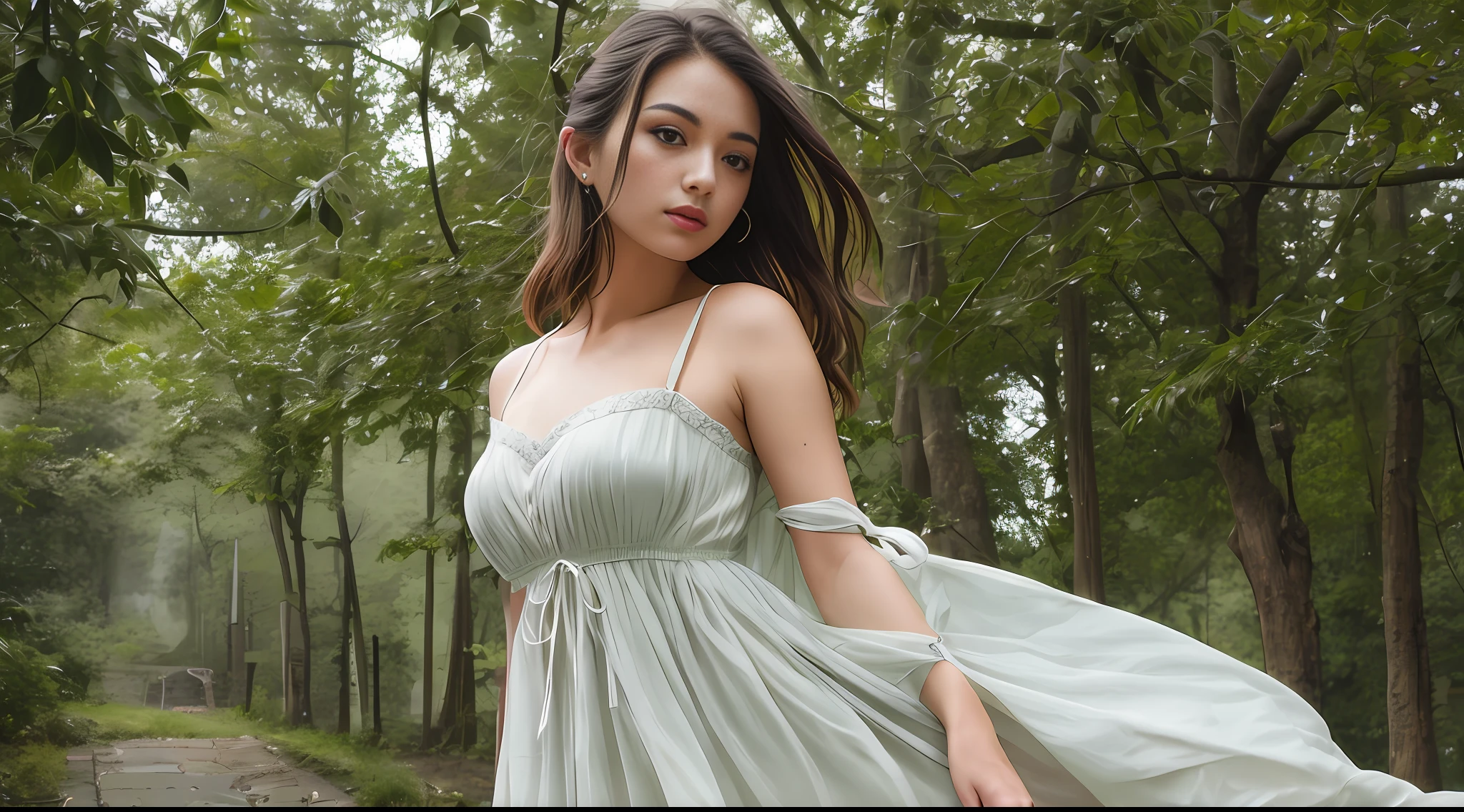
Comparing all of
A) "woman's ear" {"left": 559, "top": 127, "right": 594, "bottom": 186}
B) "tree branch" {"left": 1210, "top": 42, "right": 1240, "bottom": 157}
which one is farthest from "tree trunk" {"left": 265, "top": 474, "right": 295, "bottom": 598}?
"tree branch" {"left": 1210, "top": 42, "right": 1240, "bottom": 157}

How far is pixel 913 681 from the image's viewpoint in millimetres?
916

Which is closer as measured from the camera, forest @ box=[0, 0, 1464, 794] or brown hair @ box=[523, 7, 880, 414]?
brown hair @ box=[523, 7, 880, 414]

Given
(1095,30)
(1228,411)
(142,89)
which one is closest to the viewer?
(142,89)

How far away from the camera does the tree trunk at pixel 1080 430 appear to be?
250 cm

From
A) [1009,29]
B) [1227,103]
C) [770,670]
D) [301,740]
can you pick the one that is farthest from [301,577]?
[1227,103]

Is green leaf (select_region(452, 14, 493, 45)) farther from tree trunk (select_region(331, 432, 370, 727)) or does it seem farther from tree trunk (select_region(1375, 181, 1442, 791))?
tree trunk (select_region(1375, 181, 1442, 791))

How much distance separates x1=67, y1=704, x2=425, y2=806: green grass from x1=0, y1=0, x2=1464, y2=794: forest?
42 millimetres

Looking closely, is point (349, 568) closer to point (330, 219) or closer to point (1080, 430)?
point (330, 219)

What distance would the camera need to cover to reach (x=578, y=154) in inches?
47.8

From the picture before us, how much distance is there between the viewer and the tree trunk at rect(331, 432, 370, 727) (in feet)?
9.04

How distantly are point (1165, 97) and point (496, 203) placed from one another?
1.71 metres

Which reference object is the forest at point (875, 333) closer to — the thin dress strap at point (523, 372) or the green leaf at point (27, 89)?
the green leaf at point (27, 89)

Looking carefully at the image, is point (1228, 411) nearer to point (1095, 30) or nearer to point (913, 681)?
point (1095, 30)

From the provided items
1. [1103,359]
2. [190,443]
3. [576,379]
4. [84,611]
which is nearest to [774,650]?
[576,379]
